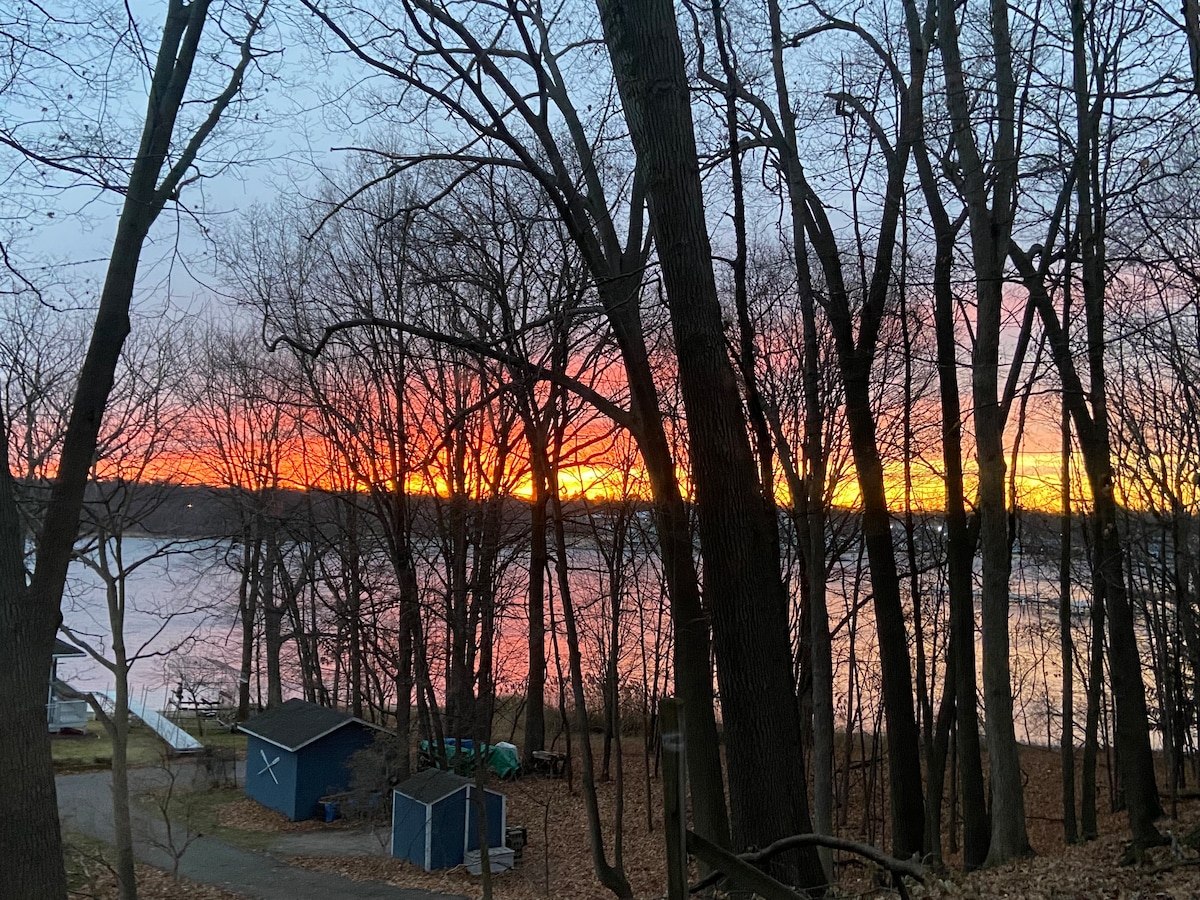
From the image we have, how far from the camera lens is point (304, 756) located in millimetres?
22984

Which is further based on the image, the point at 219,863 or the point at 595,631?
the point at 595,631

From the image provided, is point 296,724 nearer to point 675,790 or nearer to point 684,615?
point 684,615

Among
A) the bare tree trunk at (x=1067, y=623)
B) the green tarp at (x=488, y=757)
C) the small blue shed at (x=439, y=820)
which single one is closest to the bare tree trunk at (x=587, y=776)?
the small blue shed at (x=439, y=820)

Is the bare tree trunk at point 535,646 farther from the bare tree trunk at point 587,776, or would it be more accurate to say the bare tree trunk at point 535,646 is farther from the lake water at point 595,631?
the bare tree trunk at point 587,776

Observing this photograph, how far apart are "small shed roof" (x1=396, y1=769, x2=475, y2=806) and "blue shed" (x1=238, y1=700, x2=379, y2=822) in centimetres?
332

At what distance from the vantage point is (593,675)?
24438mm

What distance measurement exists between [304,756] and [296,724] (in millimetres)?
1372

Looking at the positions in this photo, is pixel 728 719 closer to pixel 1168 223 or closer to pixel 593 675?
pixel 1168 223

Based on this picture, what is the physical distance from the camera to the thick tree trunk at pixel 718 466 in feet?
19.8

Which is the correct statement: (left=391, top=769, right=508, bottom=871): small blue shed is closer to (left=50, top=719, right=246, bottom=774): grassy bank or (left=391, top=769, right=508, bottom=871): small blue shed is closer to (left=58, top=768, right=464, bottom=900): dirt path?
(left=58, top=768, right=464, bottom=900): dirt path

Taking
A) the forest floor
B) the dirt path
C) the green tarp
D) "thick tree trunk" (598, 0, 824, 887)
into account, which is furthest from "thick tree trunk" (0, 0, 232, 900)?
the green tarp

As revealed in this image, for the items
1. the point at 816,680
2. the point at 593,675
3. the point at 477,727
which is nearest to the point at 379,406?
the point at 477,727

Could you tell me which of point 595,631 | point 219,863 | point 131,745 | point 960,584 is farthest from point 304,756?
point 960,584

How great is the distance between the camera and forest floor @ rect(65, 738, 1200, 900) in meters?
6.83
